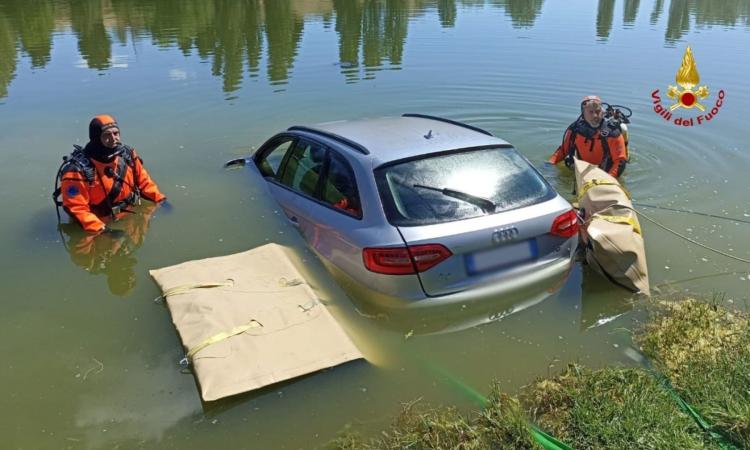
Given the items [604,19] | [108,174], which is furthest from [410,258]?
[604,19]

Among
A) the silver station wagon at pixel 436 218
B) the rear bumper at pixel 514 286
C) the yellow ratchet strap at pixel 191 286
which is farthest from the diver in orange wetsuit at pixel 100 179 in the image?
the rear bumper at pixel 514 286

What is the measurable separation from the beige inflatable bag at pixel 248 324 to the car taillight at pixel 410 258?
0.60 m

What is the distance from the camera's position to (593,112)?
7.80 meters

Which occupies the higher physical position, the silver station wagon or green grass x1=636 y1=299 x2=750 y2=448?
the silver station wagon

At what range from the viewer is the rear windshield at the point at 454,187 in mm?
4426

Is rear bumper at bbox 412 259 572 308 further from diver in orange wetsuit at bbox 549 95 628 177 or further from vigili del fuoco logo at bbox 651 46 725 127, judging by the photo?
vigili del fuoco logo at bbox 651 46 725 127

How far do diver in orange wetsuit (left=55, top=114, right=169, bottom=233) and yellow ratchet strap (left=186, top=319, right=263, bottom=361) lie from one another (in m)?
3.22

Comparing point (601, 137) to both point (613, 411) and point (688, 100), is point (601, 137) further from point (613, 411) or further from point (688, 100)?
point (688, 100)

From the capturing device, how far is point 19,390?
13.7 ft

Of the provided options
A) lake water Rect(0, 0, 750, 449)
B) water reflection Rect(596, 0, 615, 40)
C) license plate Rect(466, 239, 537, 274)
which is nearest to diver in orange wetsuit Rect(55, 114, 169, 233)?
lake water Rect(0, 0, 750, 449)

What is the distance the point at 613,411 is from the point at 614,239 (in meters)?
1.93

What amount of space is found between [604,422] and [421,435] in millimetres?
1056

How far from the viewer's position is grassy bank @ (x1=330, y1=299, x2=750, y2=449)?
329 cm

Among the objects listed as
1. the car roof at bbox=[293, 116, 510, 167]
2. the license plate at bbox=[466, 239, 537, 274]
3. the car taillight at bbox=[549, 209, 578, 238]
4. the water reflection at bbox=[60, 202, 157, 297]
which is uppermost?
the car roof at bbox=[293, 116, 510, 167]
